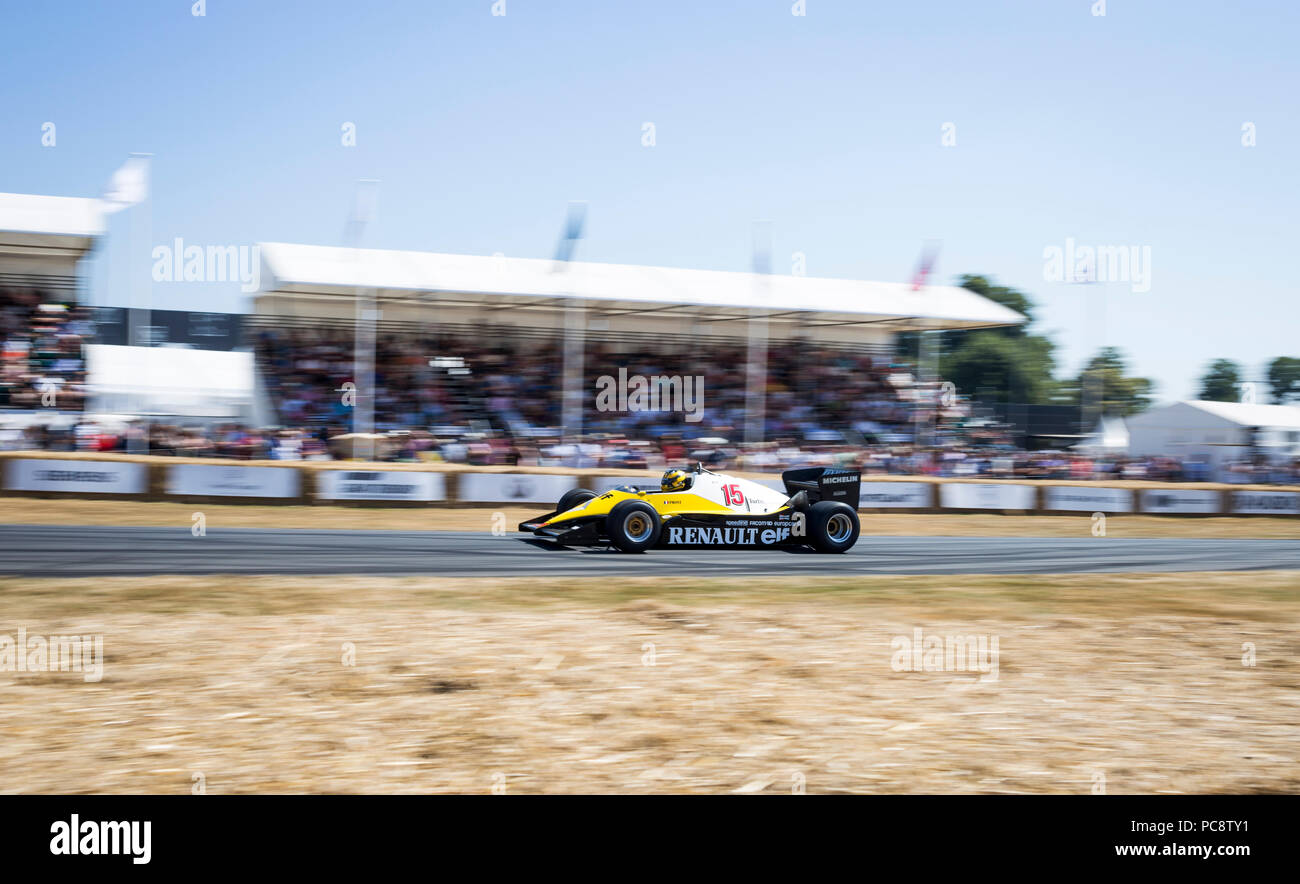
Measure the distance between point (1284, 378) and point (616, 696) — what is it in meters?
73.6

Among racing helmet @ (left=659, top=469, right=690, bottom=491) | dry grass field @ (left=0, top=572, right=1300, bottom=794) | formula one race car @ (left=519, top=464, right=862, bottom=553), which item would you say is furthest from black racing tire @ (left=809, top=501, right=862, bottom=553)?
dry grass field @ (left=0, top=572, right=1300, bottom=794)

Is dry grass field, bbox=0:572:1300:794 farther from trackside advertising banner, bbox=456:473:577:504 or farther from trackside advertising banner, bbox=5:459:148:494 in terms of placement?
trackside advertising banner, bbox=456:473:577:504

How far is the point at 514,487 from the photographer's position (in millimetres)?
19156

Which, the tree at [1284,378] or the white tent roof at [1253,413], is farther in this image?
the tree at [1284,378]

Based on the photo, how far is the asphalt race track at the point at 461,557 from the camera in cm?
1045

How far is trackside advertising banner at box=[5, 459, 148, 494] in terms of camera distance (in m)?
16.3

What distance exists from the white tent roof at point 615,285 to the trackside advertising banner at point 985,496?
250 inches

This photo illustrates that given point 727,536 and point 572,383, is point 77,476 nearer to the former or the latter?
point 572,383

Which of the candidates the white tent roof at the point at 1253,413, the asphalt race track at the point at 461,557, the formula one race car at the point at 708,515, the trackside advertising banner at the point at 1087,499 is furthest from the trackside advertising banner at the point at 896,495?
the white tent roof at the point at 1253,413

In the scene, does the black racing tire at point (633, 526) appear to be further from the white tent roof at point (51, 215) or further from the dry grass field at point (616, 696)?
the white tent roof at point (51, 215)
